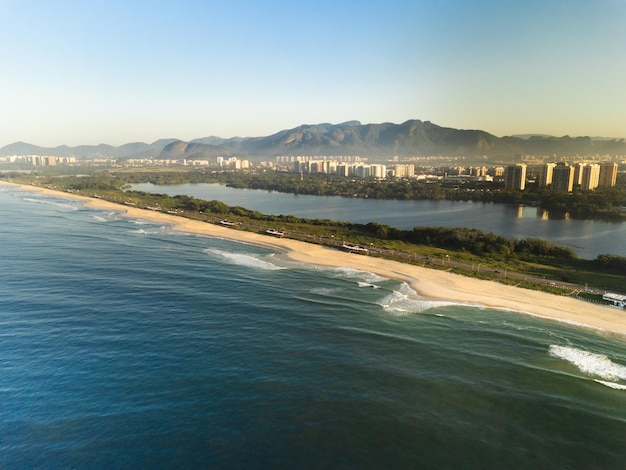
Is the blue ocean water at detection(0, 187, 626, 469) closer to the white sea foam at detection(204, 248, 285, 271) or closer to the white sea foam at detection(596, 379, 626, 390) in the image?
the white sea foam at detection(596, 379, 626, 390)

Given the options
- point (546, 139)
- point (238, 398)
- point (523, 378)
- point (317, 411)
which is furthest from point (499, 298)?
point (546, 139)

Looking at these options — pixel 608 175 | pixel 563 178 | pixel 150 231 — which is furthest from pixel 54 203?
pixel 608 175

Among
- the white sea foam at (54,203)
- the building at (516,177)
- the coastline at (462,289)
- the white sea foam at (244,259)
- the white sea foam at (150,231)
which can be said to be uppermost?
the building at (516,177)

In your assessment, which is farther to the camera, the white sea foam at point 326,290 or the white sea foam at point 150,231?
the white sea foam at point 150,231

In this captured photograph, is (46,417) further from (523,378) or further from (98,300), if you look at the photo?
(523,378)

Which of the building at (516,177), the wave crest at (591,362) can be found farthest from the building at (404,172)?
the wave crest at (591,362)

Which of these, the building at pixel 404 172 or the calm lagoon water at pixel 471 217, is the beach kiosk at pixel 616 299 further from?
the building at pixel 404 172
